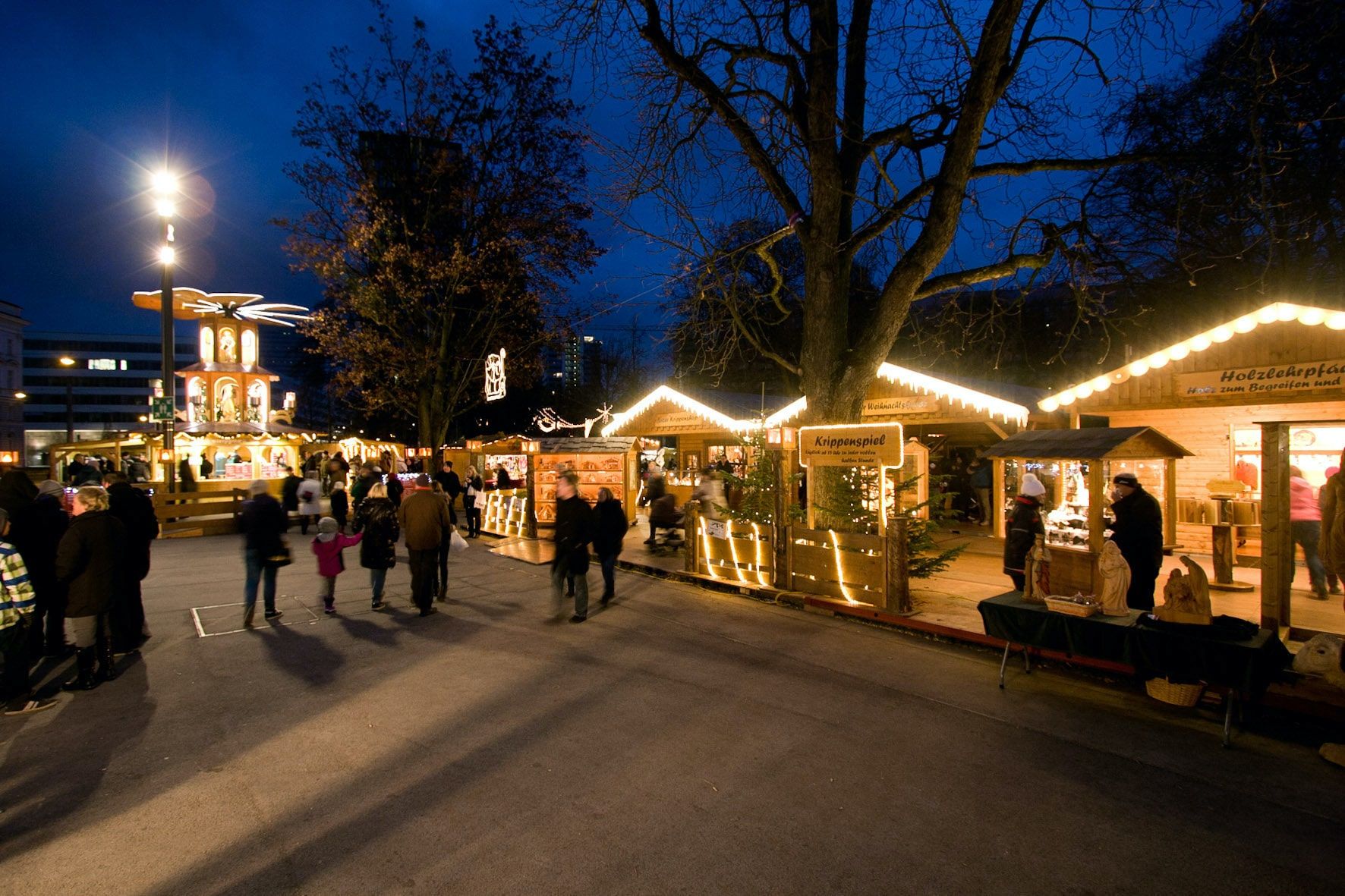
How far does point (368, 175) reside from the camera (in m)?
21.0

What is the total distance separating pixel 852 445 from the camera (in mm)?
8594

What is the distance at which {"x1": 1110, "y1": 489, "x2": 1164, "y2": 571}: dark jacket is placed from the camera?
6711 mm

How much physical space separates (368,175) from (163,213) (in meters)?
7.22

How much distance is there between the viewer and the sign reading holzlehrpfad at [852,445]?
8141 millimetres

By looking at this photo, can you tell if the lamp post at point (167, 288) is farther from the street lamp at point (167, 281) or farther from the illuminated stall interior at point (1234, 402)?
the illuminated stall interior at point (1234, 402)

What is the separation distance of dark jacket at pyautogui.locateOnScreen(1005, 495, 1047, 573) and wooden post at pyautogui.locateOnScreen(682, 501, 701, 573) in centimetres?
455

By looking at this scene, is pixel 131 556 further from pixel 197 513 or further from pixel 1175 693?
pixel 197 513

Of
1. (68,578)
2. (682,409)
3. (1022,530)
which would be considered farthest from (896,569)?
(682,409)

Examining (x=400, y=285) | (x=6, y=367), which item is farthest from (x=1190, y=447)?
(x=6, y=367)

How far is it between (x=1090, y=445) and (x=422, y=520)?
8477 mm

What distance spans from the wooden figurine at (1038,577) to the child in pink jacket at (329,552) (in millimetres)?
7401

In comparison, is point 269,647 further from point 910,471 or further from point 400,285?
point 400,285

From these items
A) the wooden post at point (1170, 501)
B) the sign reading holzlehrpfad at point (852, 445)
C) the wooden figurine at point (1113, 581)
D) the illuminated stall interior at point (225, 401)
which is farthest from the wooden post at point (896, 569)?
the illuminated stall interior at point (225, 401)

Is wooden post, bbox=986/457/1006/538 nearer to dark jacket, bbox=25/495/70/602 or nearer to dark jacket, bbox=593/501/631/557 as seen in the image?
dark jacket, bbox=593/501/631/557
